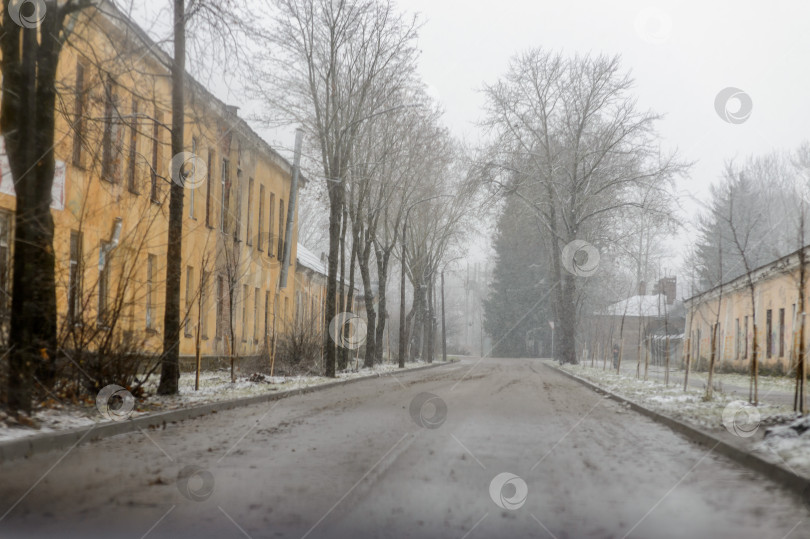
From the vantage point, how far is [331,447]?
31.5ft

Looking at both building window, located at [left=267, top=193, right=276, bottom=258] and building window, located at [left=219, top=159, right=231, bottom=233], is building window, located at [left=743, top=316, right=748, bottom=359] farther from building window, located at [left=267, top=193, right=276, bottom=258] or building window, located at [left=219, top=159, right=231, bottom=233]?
building window, located at [left=219, top=159, right=231, bottom=233]

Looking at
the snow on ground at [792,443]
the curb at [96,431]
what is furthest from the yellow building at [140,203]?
the snow on ground at [792,443]

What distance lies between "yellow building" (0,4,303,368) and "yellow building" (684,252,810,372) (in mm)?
14650

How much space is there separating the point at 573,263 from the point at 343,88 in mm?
20429

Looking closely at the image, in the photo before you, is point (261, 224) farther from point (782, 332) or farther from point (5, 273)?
point (5, 273)

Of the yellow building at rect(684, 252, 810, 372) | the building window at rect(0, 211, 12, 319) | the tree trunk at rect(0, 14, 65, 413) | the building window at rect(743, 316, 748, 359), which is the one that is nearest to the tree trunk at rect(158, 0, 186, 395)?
the building window at rect(0, 211, 12, 319)

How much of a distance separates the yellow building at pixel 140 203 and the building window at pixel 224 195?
0.05 meters

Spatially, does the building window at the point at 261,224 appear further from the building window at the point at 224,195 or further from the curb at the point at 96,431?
the curb at the point at 96,431

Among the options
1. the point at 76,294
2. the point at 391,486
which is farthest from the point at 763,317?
the point at 391,486

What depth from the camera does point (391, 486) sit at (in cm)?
712

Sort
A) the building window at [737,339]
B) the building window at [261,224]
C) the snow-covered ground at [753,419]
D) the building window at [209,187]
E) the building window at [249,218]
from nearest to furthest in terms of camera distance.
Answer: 1. the snow-covered ground at [753,419]
2. the building window at [209,187]
3. the building window at [249,218]
4. the building window at [261,224]
5. the building window at [737,339]

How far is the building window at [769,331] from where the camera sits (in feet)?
114

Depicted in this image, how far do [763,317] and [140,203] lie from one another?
24.5m

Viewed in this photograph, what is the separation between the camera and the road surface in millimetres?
5758
